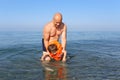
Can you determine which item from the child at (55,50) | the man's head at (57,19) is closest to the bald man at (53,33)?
the man's head at (57,19)

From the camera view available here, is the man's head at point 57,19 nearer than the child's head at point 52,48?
Yes

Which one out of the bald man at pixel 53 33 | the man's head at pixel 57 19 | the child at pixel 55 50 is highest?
the man's head at pixel 57 19

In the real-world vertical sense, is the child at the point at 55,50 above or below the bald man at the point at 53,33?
below

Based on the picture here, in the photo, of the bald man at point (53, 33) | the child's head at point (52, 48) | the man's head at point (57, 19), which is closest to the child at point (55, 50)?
the child's head at point (52, 48)

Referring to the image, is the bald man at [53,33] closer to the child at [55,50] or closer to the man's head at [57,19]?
the man's head at [57,19]

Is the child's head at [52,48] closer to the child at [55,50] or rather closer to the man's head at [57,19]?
the child at [55,50]

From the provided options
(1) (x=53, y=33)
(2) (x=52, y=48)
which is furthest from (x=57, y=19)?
(2) (x=52, y=48)

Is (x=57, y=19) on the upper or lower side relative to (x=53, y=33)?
upper

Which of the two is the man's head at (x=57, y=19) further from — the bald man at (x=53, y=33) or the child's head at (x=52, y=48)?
the child's head at (x=52, y=48)

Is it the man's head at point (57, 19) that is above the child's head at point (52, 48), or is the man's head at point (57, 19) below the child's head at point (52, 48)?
above

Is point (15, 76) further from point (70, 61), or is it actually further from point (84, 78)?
point (70, 61)

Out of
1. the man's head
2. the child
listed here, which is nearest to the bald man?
the man's head

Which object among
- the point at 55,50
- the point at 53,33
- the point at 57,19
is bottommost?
the point at 55,50

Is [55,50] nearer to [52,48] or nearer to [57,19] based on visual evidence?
[52,48]
